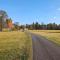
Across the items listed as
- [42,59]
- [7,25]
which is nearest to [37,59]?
[42,59]

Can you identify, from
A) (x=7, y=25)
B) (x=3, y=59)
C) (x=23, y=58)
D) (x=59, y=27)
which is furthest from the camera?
(x=59, y=27)

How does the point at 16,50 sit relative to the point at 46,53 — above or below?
below

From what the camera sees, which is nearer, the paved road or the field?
the field

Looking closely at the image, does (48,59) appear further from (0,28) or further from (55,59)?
(0,28)

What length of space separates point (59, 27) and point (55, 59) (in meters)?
173

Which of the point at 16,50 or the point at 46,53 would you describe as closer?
the point at 46,53

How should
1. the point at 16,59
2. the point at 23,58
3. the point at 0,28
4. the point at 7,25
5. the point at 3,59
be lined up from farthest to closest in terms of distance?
the point at 7,25
the point at 0,28
the point at 16,59
the point at 3,59
the point at 23,58

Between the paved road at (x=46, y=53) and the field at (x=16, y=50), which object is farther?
the paved road at (x=46, y=53)

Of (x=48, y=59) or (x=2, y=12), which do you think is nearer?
(x=48, y=59)

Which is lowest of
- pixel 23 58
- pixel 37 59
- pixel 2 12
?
pixel 37 59

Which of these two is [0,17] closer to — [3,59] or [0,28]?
[0,28]

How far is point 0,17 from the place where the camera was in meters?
139

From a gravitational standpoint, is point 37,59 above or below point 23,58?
below

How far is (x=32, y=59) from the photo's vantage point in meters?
13.6
